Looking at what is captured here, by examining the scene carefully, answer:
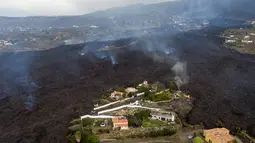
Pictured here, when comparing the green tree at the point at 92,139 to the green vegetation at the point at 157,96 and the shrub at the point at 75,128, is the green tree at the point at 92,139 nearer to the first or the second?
the shrub at the point at 75,128

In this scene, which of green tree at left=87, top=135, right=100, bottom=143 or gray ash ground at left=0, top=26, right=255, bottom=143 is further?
gray ash ground at left=0, top=26, right=255, bottom=143

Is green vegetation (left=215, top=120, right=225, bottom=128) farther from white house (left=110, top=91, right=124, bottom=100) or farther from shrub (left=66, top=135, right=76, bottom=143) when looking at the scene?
shrub (left=66, top=135, right=76, bottom=143)

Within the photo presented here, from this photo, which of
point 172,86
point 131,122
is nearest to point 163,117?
point 131,122

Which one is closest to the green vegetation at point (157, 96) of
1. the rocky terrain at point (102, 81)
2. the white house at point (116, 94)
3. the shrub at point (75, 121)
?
the white house at point (116, 94)

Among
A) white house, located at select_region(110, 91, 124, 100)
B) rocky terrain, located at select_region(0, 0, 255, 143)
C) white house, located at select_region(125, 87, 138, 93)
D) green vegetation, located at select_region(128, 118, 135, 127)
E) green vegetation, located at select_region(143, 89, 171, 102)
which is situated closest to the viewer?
green vegetation, located at select_region(128, 118, 135, 127)

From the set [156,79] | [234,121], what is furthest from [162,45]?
[234,121]

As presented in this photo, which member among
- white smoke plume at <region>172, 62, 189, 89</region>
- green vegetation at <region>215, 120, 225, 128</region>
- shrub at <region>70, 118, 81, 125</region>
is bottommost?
green vegetation at <region>215, 120, 225, 128</region>

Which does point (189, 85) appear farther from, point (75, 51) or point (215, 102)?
point (75, 51)

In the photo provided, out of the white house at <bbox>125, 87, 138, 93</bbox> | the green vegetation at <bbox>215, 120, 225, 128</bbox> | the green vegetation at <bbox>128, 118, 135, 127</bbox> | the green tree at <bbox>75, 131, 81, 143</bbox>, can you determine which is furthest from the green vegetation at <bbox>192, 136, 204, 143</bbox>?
the white house at <bbox>125, 87, 138, 93</bbox>
